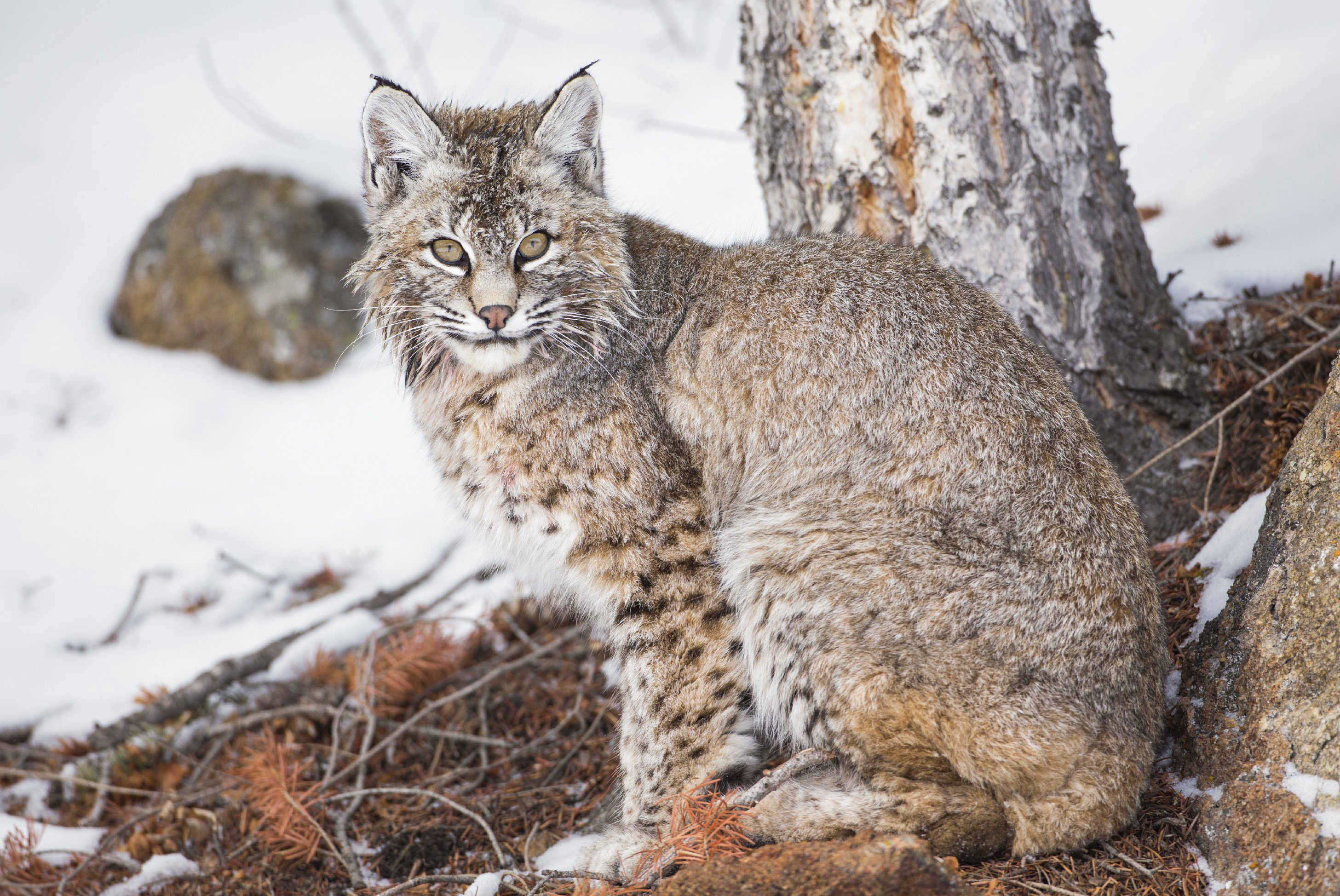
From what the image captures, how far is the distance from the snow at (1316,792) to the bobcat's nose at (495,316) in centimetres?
256

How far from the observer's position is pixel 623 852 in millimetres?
2928

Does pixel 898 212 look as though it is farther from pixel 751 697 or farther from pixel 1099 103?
pixel 751 697

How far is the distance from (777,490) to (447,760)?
190 cm

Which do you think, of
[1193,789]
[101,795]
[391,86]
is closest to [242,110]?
[391,86]

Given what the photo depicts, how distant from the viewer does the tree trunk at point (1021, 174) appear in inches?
150

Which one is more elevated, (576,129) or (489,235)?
(576,129)

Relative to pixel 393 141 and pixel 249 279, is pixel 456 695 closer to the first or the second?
pixel 393 141

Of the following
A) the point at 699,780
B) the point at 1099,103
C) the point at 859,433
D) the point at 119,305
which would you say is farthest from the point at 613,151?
the point at 699,780

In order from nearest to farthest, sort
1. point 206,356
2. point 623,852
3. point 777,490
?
point 623,852 → point 777,490 → point 206,356

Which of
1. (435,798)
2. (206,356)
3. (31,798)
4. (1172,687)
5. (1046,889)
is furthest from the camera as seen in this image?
(206,356)

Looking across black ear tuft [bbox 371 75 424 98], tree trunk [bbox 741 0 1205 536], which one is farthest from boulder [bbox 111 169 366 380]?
tree trunk [bbox 741 0 1205 536]

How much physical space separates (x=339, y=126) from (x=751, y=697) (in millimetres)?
7062

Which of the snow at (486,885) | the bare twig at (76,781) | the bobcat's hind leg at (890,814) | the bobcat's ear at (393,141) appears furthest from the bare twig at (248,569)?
the bobcat's hind leg at (890,814)

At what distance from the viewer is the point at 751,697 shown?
3.25m
